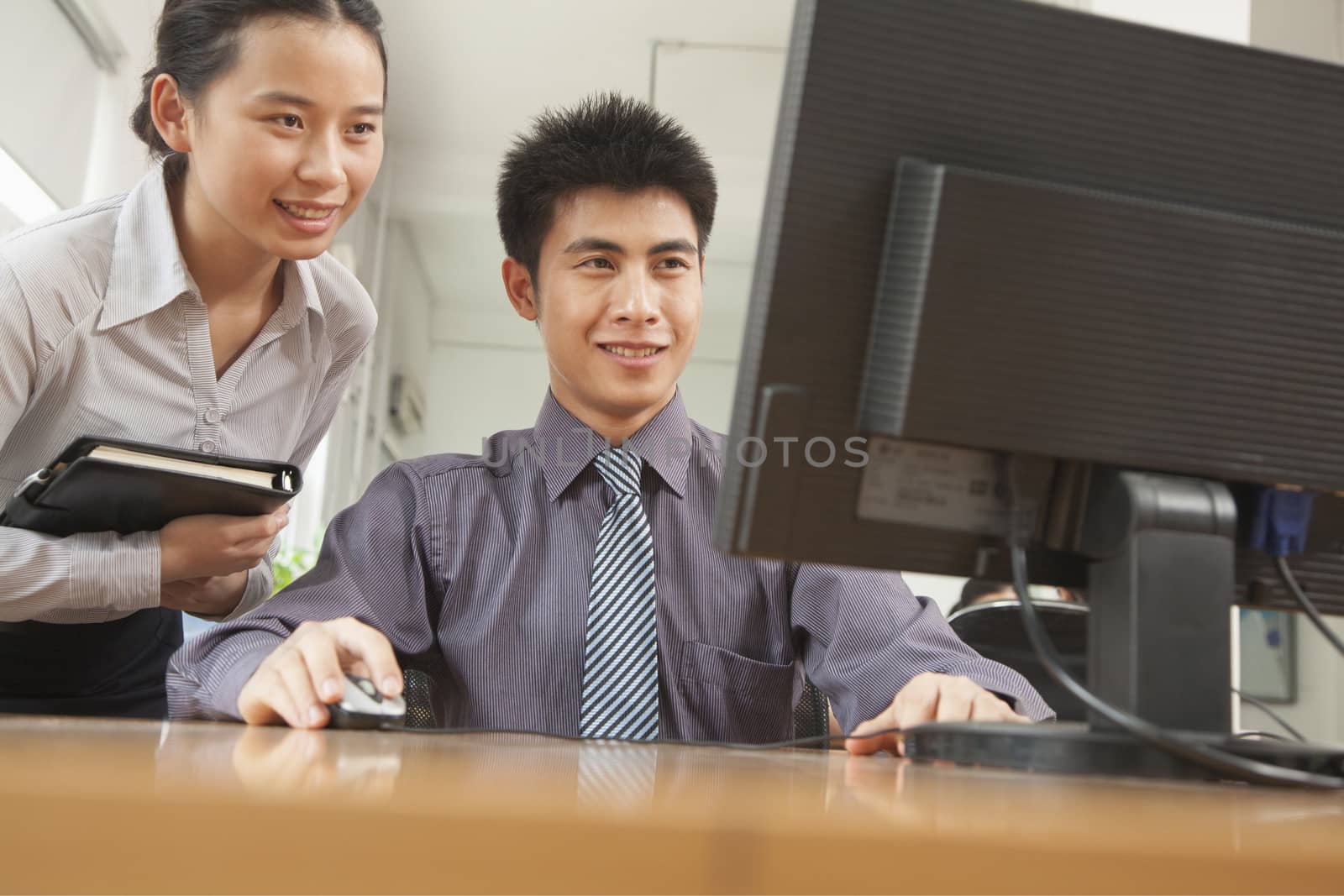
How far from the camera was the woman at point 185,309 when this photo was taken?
3.79 feet

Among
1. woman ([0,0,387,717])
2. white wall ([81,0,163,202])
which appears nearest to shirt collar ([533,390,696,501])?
woman ([0,0,387,717])

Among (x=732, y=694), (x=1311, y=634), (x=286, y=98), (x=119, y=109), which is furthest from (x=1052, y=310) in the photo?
(x=1311, y=634)

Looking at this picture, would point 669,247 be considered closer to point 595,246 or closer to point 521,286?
point 595,246

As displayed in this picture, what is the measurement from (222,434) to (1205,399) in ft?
3.63

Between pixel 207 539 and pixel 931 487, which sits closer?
pixel 931 487

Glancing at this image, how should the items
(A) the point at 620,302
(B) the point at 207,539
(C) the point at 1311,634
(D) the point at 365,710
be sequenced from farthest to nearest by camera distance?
(C) the point at 1311,634 → (A) the point at 620,302 → (B) the point at 207,539 → (D) the point at 365,710

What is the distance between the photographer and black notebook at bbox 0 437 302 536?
0.96m

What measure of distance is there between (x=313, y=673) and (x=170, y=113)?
2.75 feet

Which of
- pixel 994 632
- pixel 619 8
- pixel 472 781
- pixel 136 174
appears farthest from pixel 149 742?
pixel 619 8

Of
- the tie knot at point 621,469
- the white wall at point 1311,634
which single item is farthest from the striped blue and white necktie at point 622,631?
the white wall at point 1311,634

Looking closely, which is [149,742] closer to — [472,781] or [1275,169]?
[472,781]

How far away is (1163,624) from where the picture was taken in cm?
62

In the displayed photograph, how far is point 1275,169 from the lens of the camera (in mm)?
638

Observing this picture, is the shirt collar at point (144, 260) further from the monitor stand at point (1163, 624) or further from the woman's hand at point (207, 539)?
the monitor stand at point (1163, 624)
